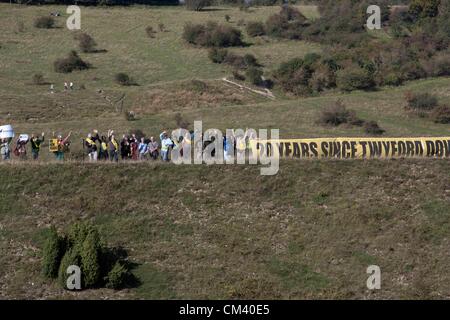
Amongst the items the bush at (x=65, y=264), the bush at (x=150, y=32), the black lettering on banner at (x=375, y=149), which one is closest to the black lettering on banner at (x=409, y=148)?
the black lettering on banner at (x=375, y=149)

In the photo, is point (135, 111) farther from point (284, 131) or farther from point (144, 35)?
point (144, 35)

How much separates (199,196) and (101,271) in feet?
21.4

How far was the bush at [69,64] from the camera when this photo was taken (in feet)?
241

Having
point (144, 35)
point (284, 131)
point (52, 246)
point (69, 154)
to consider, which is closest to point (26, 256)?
point (52, 246)

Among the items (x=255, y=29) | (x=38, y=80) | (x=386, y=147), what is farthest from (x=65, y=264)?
(x=255, y=29)

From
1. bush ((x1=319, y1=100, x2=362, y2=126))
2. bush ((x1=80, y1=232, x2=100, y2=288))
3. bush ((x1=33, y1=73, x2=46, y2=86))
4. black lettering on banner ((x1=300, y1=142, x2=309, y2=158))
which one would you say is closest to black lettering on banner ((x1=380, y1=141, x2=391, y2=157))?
black lettering on banner ((x1=300, y1=142, x2=309, y2=158))

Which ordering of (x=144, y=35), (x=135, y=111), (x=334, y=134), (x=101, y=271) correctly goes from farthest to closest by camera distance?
(x=144, y=35) → (x=135, y=111) → (x=334, y=134) → (x=101, y=271)

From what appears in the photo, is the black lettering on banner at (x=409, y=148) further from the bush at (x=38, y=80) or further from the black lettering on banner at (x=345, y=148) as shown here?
the bush at (x=38, y=80)

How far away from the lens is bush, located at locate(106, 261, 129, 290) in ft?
84.8

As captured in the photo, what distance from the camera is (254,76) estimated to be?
71.2 m

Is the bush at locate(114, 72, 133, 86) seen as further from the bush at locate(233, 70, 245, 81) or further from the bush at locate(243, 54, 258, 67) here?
the bush at locate(243, 54, 258, 67)

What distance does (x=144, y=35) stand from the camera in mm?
87688

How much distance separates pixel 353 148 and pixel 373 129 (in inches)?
786

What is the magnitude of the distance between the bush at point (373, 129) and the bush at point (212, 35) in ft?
97.7
